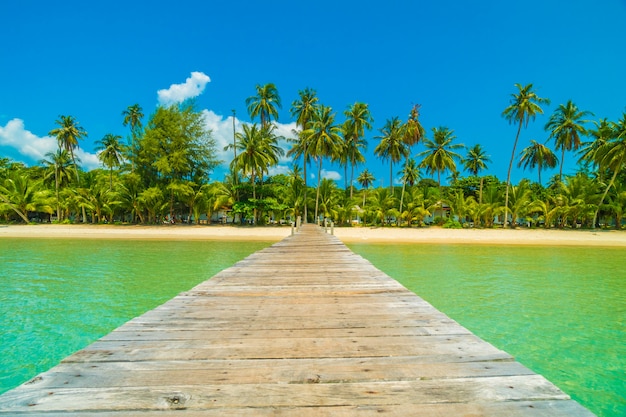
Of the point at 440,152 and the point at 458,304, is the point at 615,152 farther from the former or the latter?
the point at 458,304

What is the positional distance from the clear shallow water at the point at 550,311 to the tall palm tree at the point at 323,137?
71.9ft

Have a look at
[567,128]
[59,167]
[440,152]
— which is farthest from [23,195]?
[567,128]

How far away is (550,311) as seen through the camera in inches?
283

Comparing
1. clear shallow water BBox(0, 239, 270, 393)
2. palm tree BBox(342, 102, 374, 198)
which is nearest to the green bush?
palm tree BBox(342, 102, 374, 198)

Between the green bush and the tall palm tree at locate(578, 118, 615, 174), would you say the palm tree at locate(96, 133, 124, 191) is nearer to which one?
the green bush

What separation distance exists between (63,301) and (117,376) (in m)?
7.45

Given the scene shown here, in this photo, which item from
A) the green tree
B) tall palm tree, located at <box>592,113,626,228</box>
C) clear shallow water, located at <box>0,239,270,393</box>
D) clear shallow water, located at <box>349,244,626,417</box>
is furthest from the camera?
the green tree

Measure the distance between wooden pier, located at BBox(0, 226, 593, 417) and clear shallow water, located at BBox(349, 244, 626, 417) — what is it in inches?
113

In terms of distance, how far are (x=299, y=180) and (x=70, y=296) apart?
30.2 meters

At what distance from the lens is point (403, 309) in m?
3.46

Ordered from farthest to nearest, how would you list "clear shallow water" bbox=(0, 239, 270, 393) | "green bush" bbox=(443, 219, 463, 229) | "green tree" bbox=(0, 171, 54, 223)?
1. "green tree" bbox=(0, 171, 54, 223)
2. "green bush" bbox=(443, 219, 463, 229)
3. "clear shallow water" bbox=(0, 239, 270, 393)

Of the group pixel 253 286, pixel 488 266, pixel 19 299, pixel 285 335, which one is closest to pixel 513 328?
pixel 253 286

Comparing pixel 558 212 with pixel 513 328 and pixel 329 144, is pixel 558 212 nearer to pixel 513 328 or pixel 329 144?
pixel 329 144

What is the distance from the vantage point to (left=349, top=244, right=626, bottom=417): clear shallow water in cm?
445
